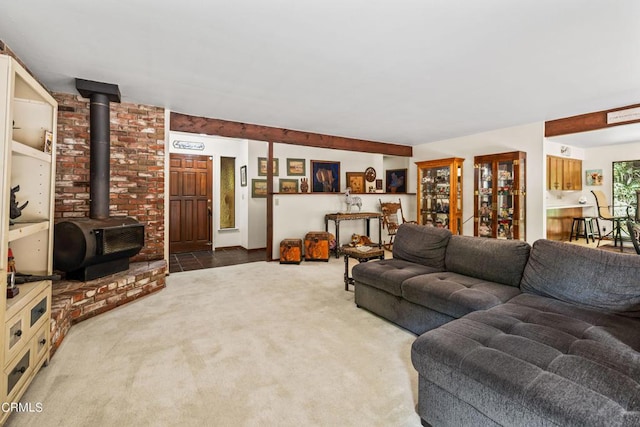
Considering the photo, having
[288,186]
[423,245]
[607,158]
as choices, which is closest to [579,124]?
[607,158]

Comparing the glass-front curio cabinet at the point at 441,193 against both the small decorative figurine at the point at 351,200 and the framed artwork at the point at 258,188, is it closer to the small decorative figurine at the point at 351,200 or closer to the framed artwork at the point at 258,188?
the small decorative figurine at the point at 351,200

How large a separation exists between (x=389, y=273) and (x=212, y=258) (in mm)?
3955

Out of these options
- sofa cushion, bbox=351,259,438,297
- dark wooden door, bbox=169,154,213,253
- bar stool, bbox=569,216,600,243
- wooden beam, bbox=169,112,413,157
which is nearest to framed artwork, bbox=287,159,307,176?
wooden beam, bbox=169,112,413,157

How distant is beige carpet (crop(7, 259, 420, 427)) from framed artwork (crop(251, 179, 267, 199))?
135 inches

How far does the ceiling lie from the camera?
79.4 inches

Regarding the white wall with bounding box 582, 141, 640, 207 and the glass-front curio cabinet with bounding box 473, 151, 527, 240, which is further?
the white wall with bounding box 582, 141, 640, 207

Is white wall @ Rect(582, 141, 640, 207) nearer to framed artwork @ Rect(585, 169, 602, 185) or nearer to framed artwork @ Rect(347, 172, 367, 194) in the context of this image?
framed artwork @ Rect(585, 169, 602, 185)

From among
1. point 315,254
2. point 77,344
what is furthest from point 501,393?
point 315,254

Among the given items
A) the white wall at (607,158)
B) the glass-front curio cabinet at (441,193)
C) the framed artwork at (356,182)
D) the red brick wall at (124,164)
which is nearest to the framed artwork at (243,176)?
the red brick wall at (124,164)

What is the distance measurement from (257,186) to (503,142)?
4.85m

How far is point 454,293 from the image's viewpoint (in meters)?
2.20

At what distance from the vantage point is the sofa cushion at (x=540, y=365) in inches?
41.0

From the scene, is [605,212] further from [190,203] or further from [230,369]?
[190,203]

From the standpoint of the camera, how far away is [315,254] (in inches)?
211
